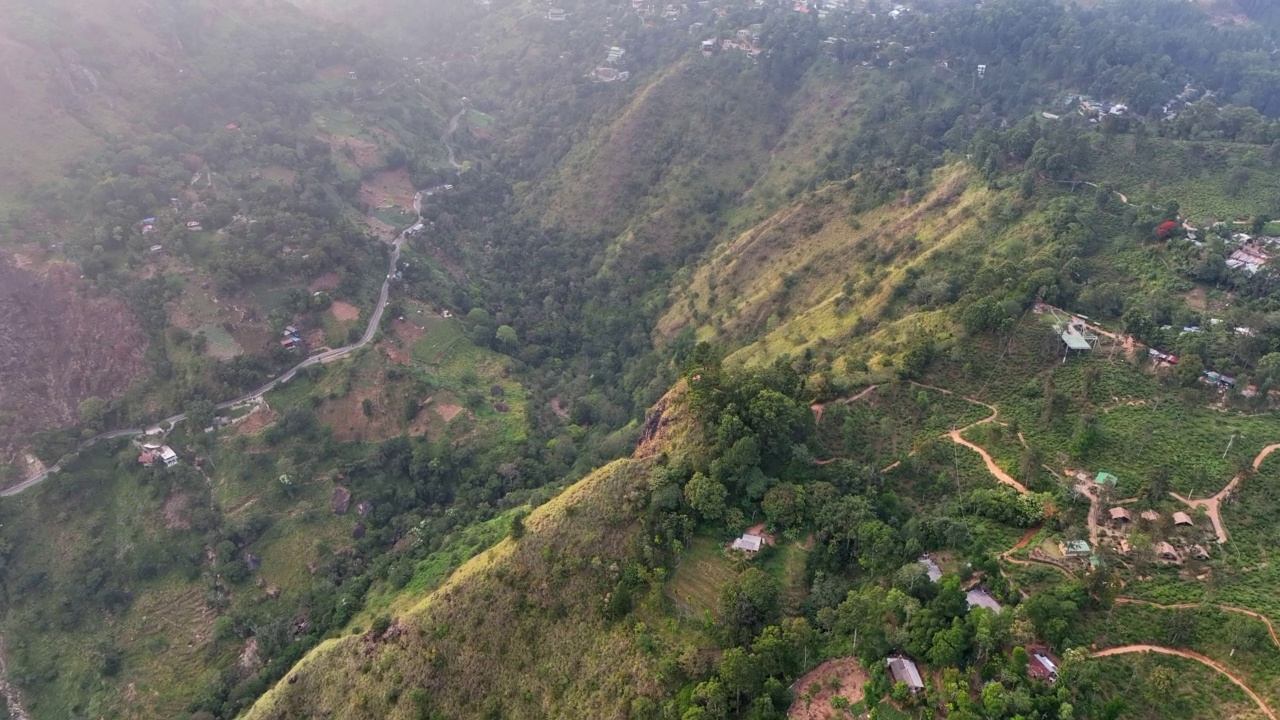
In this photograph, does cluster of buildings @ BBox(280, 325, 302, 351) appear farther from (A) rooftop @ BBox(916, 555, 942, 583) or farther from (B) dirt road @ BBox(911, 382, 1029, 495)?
(A) rooftop @ BBox(916, 555, 942, 583)

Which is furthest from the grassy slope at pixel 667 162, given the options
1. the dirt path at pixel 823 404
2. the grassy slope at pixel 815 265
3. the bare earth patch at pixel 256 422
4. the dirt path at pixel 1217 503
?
the dirt path at pixel 1217 503

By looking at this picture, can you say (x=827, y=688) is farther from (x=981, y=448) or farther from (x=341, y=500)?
(x=341, y=500)

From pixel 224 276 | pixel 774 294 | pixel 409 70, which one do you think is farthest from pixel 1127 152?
pixel 409 70

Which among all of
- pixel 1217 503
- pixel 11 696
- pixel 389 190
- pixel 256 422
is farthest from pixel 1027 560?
pixel 389 190

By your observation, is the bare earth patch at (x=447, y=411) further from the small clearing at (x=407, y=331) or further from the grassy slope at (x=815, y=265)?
the grassy slope at (x=815, y=265)

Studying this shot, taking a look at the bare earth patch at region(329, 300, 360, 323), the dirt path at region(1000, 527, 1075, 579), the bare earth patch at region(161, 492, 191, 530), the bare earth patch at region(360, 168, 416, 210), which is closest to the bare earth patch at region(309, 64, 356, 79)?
the bare earth patch at region(360, 168, 416, 210)
